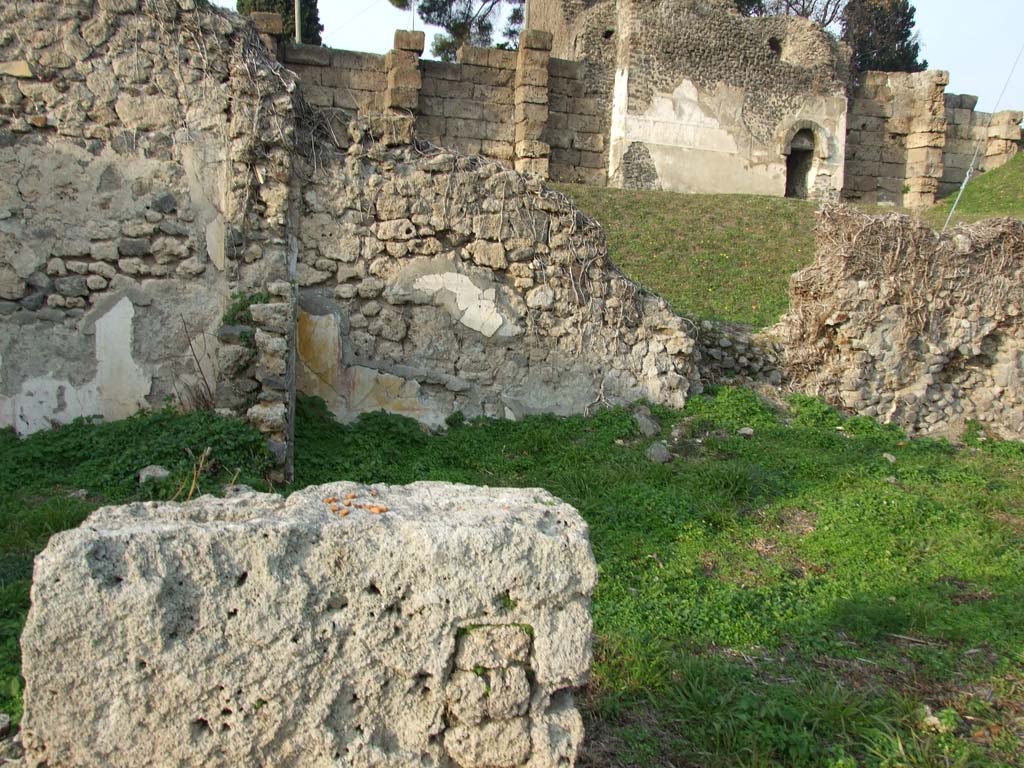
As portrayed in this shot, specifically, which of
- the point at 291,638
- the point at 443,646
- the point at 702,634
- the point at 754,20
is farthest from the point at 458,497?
the point at 754,20

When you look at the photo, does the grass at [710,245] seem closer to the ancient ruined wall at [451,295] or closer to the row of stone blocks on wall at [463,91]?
the row of stone blocks on wall at [463,91]

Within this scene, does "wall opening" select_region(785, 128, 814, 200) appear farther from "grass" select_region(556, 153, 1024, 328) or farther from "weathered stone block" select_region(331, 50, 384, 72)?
"weathered stone block" select_region(331, 50, 384, 72)

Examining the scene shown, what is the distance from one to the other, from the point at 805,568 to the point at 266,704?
127 inches

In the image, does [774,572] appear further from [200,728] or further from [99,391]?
[99,391]

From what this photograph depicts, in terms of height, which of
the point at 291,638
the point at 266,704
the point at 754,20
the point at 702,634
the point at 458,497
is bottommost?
the point at 702,634

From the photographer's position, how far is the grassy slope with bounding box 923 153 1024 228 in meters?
16.1

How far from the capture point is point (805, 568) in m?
4.52

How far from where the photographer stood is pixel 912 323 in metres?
7.92

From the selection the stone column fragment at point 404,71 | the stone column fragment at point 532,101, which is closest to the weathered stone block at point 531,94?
the stone column fragment at point 532,101

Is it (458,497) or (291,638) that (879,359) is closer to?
(458,497)

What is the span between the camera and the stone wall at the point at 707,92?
57.9 feet

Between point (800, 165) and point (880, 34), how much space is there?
1389 centimetres

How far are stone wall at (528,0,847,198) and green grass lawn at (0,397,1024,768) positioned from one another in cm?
1166

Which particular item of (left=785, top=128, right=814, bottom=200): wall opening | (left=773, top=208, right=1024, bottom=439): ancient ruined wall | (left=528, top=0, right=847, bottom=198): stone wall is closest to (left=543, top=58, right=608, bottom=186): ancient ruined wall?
(left=528, top=0, right=847, bottom=198): stone wall
